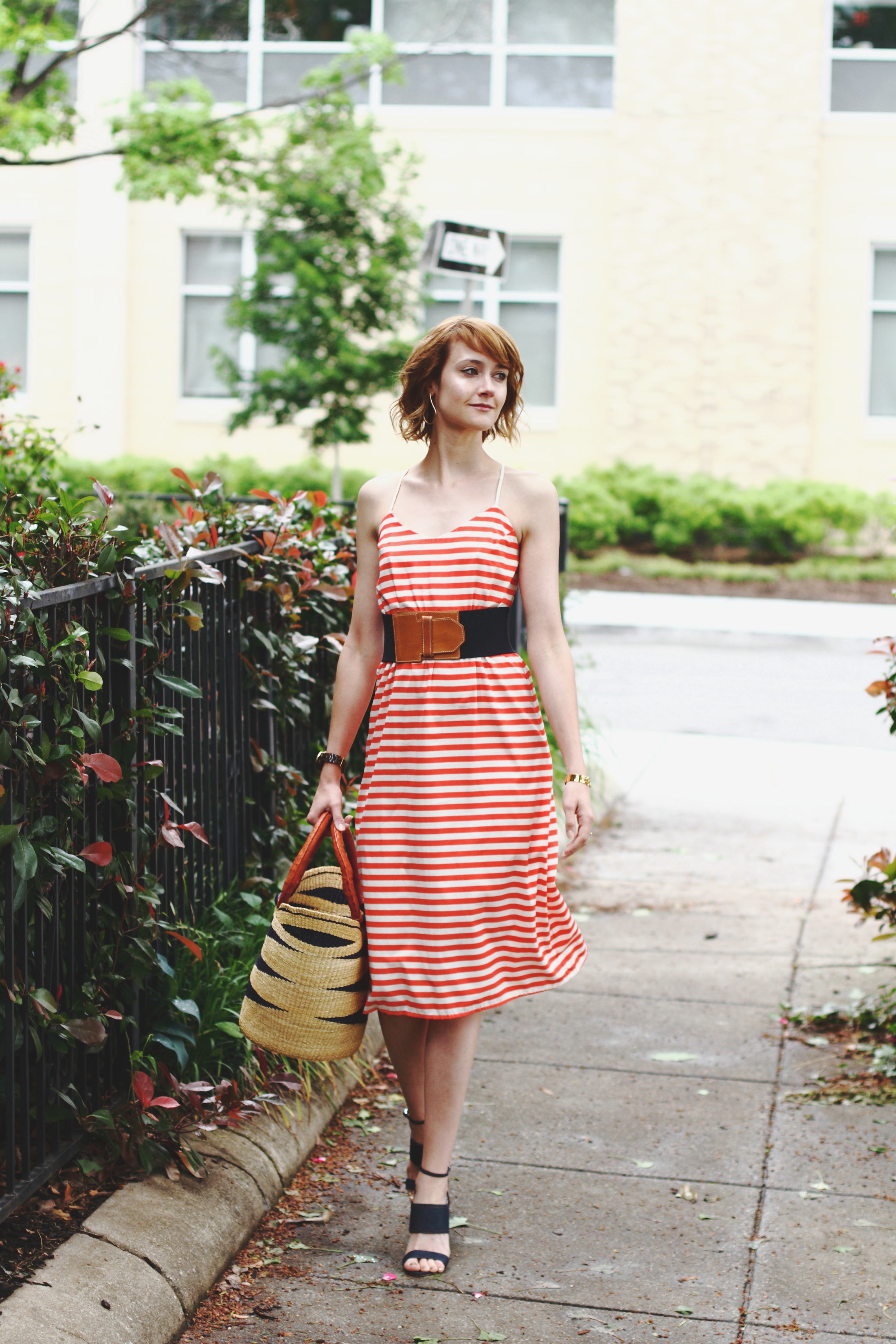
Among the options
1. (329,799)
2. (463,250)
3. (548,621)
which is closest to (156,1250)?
(329,799)

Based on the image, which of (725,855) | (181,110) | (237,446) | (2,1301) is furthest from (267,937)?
(237,446)

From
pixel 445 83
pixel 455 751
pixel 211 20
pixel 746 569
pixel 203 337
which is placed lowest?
pixel 746 569

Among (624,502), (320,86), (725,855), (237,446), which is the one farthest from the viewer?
(237,446)

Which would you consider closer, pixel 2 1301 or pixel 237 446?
pixel 2 1301

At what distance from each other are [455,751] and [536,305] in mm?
18296

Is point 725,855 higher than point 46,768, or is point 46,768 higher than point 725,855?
point 46,768

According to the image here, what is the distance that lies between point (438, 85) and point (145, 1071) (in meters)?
19.2

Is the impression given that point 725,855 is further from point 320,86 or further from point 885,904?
point 320,86

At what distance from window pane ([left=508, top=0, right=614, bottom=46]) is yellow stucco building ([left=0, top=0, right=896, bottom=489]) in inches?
1.1

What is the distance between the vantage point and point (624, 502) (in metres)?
19.2

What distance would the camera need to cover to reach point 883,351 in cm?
2033

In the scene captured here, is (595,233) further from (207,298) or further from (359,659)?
(359,659)

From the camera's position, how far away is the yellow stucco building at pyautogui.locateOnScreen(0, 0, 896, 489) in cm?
1966

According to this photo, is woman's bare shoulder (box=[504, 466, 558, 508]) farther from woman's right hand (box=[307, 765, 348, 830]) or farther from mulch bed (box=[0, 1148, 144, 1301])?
mulch bed (box=[0, 1148, 144, 1301])
